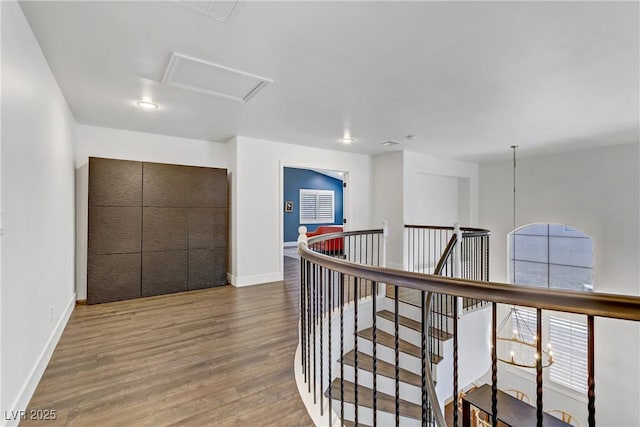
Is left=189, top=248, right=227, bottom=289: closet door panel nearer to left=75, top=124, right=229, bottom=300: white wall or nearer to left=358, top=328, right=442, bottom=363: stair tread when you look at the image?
left=75, top=124, right=229, bottom=300: white wall

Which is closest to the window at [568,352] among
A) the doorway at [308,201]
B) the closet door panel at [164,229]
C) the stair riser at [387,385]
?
the stair riser at [387,385]

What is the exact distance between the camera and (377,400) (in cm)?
308

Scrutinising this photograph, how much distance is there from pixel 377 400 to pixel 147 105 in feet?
13.6

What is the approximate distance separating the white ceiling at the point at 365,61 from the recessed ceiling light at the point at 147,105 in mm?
119

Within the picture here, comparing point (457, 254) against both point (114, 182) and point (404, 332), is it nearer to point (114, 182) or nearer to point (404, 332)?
point (404, 332)

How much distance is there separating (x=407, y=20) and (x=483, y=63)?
0.95 metres

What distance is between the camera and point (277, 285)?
5.01 m

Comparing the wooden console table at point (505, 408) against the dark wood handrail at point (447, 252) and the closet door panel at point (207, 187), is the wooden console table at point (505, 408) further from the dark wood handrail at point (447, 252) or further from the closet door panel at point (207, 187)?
the closet door panel at point (207, 187)

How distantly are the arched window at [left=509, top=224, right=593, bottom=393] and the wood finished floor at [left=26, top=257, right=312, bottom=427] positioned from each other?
216 inches

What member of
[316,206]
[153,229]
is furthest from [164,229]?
[316,206]

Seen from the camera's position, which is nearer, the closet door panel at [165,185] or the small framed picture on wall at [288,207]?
the closet door panel at [165,185]

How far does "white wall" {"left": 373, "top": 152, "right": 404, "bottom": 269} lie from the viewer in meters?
6.04

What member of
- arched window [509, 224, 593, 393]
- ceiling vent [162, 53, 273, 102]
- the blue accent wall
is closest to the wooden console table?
arched window [509, 224, 593, 393]

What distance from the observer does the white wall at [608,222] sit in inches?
205
